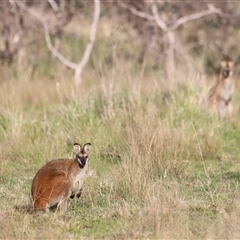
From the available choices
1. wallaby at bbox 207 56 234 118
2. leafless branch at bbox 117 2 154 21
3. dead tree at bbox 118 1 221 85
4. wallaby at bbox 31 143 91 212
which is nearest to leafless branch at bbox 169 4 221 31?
dead tree at bbox 118 1 221 85

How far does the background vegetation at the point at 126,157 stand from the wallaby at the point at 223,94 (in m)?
0.20

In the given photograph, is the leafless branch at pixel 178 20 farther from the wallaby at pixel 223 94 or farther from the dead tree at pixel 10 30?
the dead tree at pixel 10 30

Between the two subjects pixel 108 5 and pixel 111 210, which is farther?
pixel 108 5

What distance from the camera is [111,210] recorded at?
6.36 metres

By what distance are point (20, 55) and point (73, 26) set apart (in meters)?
2.10

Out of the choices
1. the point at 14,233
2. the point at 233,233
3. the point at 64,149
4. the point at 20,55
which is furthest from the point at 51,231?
the point at 20,55

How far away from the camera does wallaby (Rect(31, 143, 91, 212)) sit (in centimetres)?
600

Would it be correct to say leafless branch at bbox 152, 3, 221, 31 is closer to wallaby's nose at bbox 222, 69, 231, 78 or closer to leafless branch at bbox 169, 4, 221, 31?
leafless branch at bbox 169, 4, 221, 31

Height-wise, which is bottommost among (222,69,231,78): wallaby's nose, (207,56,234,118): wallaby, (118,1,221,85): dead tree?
(207,56,234,118): wallaby

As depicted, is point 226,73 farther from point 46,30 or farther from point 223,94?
point 46,30

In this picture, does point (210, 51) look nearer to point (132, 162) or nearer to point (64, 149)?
point (64, 149)

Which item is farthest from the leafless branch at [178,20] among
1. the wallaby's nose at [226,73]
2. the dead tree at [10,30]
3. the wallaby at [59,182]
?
the wallaby at [59,182]

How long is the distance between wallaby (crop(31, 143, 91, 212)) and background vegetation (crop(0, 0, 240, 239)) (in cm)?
11

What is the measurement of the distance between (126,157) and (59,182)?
167 cm
